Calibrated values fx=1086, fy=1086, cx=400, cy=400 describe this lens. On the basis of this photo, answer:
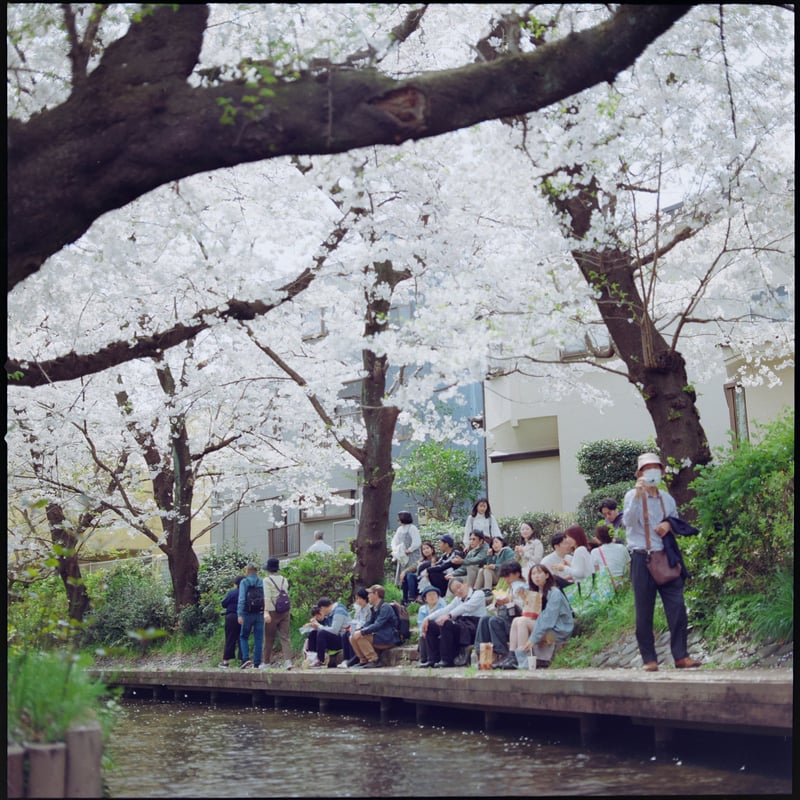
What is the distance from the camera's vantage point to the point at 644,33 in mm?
5344

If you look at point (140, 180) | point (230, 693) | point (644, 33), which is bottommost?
point (230, 693)

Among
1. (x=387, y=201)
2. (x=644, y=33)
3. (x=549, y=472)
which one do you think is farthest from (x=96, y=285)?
(x=549, y=472)

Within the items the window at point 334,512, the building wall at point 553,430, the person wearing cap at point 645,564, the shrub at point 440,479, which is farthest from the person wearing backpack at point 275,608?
the window at point 334,512

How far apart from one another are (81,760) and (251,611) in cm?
1017

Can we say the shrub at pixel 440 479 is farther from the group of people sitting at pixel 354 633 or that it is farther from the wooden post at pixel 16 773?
the wooden post at pixel 16 773

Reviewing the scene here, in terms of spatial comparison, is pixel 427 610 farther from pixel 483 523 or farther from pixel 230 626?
pixel 230 626

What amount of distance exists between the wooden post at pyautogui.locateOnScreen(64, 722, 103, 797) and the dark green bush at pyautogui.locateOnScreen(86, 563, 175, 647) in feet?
49.9

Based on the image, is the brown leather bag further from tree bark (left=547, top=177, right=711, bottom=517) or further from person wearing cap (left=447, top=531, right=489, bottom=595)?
person wearing cap (left=447, top=531, right=489, bottom=595)

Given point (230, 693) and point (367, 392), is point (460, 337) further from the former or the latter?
point (230, 693)

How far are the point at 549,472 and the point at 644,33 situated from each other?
19.0 m

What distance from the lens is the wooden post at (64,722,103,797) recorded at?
484 centimetres

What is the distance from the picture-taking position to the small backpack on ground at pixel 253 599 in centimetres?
1479

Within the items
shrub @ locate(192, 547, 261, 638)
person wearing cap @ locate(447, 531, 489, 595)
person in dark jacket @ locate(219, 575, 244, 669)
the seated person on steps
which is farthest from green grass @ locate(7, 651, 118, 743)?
shrub @ locate(192, 547, 261, 638)

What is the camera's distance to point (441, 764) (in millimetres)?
7184
